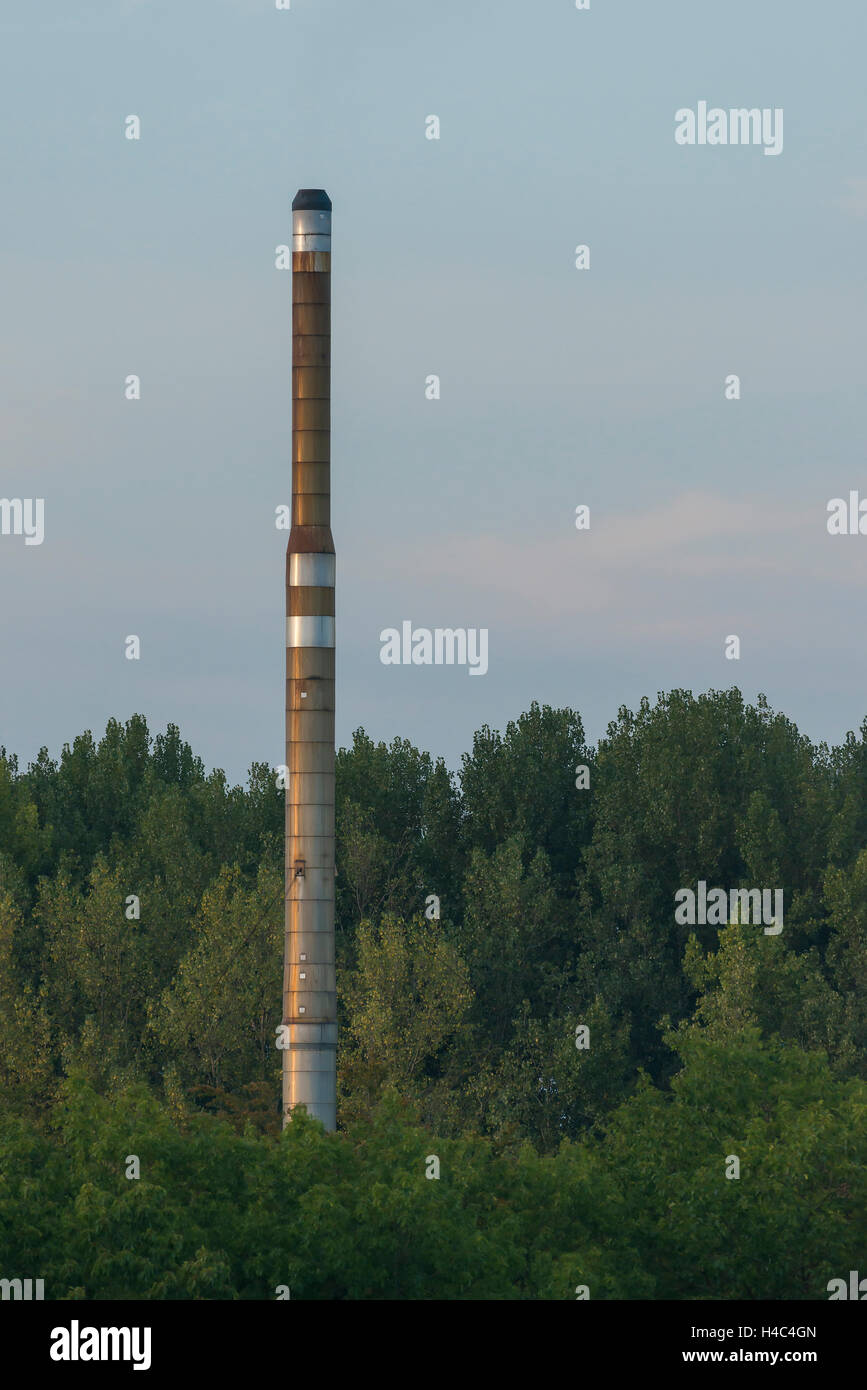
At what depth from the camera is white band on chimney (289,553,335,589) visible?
5034 cm

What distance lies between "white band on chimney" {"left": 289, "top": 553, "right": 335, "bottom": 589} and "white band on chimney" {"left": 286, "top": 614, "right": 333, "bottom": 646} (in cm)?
86

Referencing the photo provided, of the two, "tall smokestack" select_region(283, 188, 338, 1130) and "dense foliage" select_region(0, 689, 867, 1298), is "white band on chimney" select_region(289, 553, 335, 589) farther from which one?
"dense foliage" select_region(0, 689, 867, 1298)

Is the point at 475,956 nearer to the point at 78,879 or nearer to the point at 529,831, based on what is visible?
the point at 529,831

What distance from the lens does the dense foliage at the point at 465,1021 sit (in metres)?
34.7

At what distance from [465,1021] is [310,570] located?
28153mm

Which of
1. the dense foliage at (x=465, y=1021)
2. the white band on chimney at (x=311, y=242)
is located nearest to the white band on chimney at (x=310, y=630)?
the white band on chimney at (x=311, y=242)

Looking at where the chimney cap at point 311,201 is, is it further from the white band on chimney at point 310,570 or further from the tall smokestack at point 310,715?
the white band on chimney at point 310,570

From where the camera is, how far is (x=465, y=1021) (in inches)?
2904

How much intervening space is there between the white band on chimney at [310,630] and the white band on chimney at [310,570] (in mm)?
857

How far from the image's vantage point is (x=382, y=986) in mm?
71438

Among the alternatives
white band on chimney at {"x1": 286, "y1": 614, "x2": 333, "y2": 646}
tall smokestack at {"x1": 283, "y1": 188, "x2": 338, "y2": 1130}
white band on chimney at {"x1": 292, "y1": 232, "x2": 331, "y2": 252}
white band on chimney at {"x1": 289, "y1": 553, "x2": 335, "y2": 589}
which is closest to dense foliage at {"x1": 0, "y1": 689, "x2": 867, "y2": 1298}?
tall smokestack at {"x1": 283, "y1": 188, "x2": 338, "y2": 1130}

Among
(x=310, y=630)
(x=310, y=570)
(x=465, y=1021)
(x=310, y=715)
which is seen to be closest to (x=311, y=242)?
(x=310, y=570)

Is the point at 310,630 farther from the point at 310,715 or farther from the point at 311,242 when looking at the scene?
the point at 311,242
